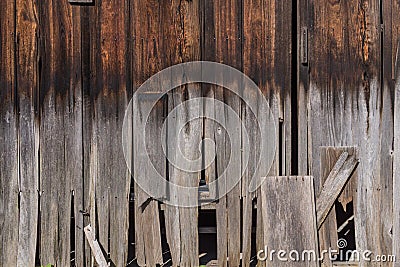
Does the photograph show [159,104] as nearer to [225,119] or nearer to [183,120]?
[183,120]

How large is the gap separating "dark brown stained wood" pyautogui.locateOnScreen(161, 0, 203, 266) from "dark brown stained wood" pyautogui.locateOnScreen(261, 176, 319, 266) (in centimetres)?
170

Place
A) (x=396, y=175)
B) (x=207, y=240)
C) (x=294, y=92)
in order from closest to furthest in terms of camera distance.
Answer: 1. (x=396, y=175)
2. (x=294, y=92)
3. (x=207, y=240)

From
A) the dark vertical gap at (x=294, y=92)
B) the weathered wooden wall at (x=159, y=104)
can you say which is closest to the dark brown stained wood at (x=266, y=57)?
the weathered wooden wall at (x=159, y=104)

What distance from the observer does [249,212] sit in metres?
5.09

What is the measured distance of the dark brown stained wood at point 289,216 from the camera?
335 centimetres

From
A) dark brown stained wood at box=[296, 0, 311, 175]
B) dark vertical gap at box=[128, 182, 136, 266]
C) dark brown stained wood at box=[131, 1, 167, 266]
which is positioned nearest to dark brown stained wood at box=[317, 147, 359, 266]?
dark brown stained wood at box=[296, 0, 311, 175]

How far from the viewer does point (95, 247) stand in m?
5.00

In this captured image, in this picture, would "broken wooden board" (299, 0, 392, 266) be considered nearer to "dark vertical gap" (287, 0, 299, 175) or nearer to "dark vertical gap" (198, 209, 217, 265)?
"dark vertical gap" (287, 0, 299, 175)

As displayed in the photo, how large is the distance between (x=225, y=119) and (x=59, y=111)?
137 centimetres

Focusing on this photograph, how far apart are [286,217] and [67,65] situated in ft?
8.23

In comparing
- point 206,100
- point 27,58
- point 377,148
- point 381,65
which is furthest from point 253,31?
point 27,58

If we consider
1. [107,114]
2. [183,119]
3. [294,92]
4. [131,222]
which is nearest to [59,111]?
[107,114]

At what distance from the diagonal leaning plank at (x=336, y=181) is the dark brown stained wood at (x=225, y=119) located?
2.30ft

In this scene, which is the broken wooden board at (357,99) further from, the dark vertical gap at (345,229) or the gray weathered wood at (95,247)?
the gray weathered wood at (95,247)
